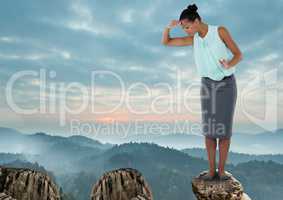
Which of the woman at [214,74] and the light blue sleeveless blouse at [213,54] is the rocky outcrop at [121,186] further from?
the light blue sleeveless blouse at [213,54]

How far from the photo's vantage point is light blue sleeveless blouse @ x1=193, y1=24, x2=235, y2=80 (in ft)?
13.8

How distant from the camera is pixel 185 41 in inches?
179

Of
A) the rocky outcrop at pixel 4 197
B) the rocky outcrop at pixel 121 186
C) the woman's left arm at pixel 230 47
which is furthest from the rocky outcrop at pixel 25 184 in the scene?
the woman's left arm at pixel 230 47

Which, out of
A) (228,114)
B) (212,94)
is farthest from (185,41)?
(228,114)

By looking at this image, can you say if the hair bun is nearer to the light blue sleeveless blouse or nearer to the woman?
the woman

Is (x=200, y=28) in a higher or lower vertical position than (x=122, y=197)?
higher

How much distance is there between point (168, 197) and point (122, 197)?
150911mm

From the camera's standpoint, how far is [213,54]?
13.8ft

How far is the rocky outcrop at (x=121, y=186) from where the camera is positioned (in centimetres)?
348

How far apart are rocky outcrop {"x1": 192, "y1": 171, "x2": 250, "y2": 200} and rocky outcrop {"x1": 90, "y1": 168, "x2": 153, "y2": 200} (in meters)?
1.07

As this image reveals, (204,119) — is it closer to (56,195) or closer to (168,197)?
(56,195)

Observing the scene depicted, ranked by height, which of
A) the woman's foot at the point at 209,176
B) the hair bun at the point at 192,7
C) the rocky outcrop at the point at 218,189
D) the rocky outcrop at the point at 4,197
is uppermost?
the hair bun at the point at 192,7

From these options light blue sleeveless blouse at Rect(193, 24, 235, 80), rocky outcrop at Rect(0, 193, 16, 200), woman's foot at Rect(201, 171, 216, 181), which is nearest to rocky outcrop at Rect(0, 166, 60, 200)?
rocky outcrop at Rect(0, 193, 16, 200)

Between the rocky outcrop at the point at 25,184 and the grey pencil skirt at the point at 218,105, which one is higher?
the grey pencil skirt at the point at 218,105
